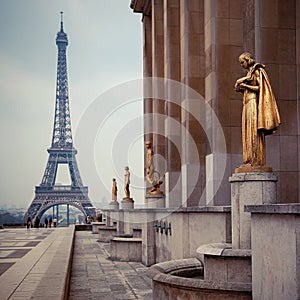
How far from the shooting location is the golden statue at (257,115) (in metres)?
10.3

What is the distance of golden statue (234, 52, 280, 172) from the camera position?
10312 millimetres

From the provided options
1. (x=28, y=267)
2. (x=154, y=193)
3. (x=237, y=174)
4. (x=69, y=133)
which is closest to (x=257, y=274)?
(x=237, y=174)

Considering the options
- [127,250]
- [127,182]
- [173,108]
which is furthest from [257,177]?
[127,182]

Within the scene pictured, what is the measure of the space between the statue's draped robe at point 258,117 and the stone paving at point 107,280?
171 inches

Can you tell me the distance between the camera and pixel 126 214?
2617 centimetres

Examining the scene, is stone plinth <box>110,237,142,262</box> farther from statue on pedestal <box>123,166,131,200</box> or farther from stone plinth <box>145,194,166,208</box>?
statue on pedestal <box>123,166,131,200</box>

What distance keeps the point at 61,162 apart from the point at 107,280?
89.2 metres

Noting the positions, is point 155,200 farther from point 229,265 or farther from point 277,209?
point 277,209

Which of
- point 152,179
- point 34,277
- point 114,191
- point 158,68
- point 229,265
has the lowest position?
point 34,277

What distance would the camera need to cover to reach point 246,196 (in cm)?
1029

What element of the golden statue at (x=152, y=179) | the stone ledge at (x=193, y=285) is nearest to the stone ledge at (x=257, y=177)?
the stone ledge at (x=193, y=285)

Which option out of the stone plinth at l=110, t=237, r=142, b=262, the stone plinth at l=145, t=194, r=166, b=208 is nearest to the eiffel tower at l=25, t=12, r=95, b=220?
the stone plinth at l=145, t=194, r=166, b=208

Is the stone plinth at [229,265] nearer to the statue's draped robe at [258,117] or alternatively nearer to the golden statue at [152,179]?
the statue's draped robe at [258,117]

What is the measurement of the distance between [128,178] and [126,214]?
6.35 meters
